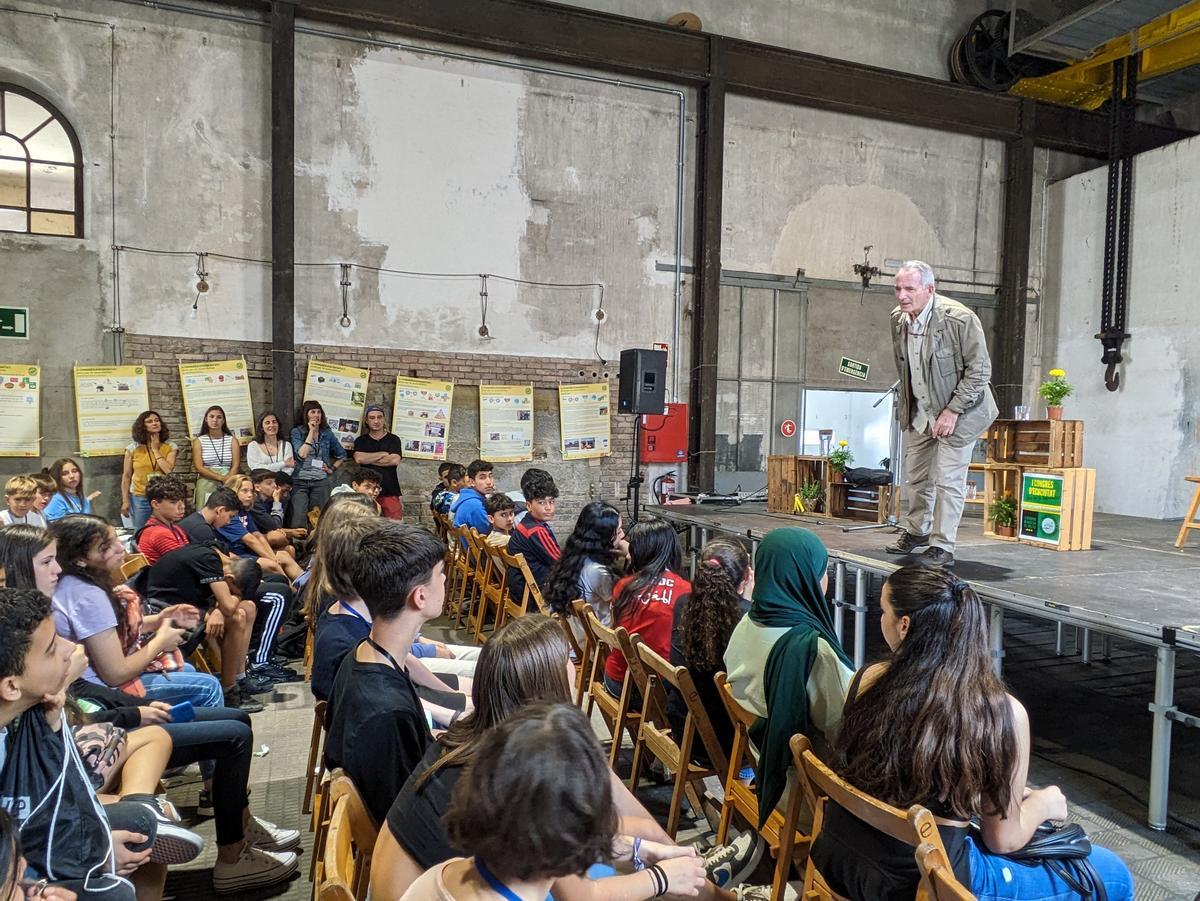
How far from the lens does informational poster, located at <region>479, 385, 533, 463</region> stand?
28.6 feet

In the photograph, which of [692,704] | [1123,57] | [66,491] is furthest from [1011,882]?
[1123,57]

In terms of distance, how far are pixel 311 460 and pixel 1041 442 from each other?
20.3ft

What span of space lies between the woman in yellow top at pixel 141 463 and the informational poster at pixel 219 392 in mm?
360

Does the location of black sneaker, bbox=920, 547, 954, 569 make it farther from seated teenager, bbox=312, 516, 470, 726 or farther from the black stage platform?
seated teenager, bbox=312, 516, 470, 726

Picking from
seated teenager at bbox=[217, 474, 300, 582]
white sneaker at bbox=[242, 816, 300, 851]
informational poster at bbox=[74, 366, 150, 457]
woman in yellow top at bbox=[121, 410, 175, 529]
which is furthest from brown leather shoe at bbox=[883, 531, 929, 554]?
informational poster at bbox=[74, 366, 150, 457]

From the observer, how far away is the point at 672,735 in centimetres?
293

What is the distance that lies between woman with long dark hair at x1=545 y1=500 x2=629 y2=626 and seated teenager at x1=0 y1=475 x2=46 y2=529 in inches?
131

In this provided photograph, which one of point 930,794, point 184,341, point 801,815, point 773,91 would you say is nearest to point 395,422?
point 184,341

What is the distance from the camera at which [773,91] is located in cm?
948

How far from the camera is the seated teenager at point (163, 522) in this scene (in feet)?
13.8

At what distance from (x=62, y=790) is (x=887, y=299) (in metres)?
10.4

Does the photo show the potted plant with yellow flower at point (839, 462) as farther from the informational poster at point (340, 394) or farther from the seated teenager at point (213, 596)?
the seated teenager at point (213, 596)

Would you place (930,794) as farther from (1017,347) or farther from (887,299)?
(1017,347)

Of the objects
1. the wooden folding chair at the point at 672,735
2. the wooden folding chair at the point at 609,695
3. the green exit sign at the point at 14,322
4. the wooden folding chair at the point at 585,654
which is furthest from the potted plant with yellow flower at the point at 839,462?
the green exit sign at the point at 14,322
